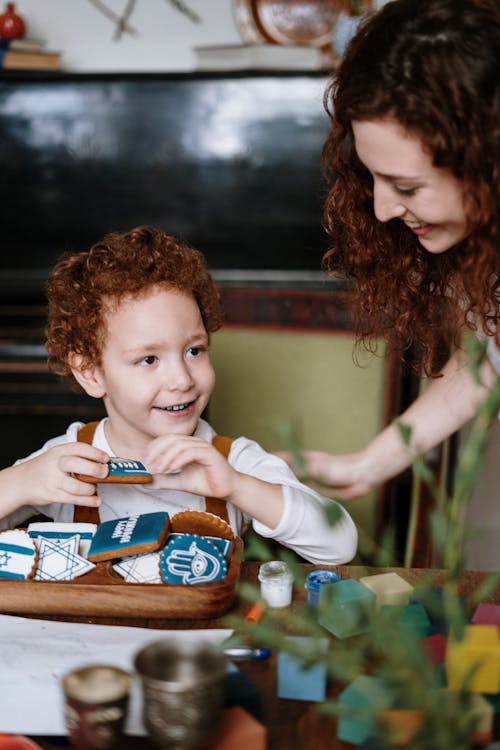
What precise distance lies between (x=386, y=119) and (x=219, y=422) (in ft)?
3.45

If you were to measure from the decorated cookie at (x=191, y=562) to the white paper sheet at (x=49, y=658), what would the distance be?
0.08 meters

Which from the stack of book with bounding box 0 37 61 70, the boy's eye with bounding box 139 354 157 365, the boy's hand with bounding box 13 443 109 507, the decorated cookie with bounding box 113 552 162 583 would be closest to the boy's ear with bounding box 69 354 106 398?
the boy's eye with bounding box 139 354 157 365

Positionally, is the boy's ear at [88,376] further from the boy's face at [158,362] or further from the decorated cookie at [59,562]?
the decorated cookie at [59,562]

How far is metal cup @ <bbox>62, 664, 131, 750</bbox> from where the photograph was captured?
80cm

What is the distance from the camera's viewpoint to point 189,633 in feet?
3.70

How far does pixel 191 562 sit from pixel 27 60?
2.47 meters

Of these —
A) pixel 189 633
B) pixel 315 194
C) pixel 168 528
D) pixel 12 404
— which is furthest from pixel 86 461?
pixel 315 194

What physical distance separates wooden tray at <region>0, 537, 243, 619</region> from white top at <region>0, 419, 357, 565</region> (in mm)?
309

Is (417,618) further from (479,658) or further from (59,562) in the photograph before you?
(59,562)

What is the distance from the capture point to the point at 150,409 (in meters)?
1.60

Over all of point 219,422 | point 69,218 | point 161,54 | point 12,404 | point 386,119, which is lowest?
point 12,404

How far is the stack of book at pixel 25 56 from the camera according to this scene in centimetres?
312

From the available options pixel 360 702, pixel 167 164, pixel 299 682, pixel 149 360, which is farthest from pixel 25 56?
pixel 360 702

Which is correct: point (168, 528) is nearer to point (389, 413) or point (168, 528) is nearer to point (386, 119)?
point (386, 119)
